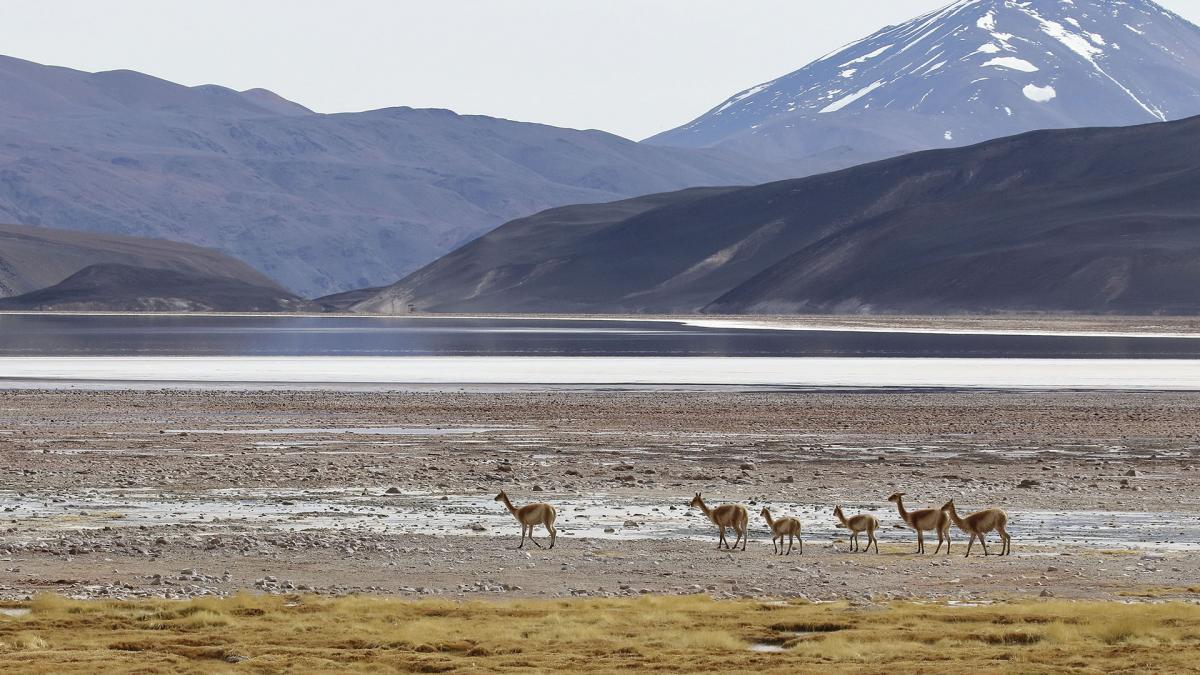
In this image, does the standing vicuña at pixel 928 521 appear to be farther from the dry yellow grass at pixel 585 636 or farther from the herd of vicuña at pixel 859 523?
the dry yellow grass at pixel 585 636

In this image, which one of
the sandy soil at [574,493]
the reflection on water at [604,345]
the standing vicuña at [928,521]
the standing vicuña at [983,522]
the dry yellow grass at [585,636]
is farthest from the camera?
the reflection on water at [604,345]

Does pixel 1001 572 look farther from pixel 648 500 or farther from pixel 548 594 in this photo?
pixel 648 500

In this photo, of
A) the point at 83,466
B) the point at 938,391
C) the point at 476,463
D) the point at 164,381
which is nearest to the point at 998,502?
the point at 476,463

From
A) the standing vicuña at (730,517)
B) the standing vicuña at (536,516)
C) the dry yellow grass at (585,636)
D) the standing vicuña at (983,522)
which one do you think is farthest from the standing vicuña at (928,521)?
the standing vicuña at (536,516)

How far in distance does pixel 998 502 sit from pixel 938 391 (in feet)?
103

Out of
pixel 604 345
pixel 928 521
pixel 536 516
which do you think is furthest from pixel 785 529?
pixel 604 345

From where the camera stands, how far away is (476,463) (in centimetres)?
3133

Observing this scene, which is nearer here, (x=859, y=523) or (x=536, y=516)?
(x=859, y=523)

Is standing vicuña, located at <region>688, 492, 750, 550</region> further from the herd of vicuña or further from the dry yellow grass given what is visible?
the dry yellow grass

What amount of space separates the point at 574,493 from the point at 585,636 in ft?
39.1

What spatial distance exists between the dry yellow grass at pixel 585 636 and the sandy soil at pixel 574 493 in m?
1.45

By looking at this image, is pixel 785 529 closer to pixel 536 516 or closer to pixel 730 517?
pixel 730 517

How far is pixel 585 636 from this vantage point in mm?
14914

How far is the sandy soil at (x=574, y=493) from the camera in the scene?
1866cm
